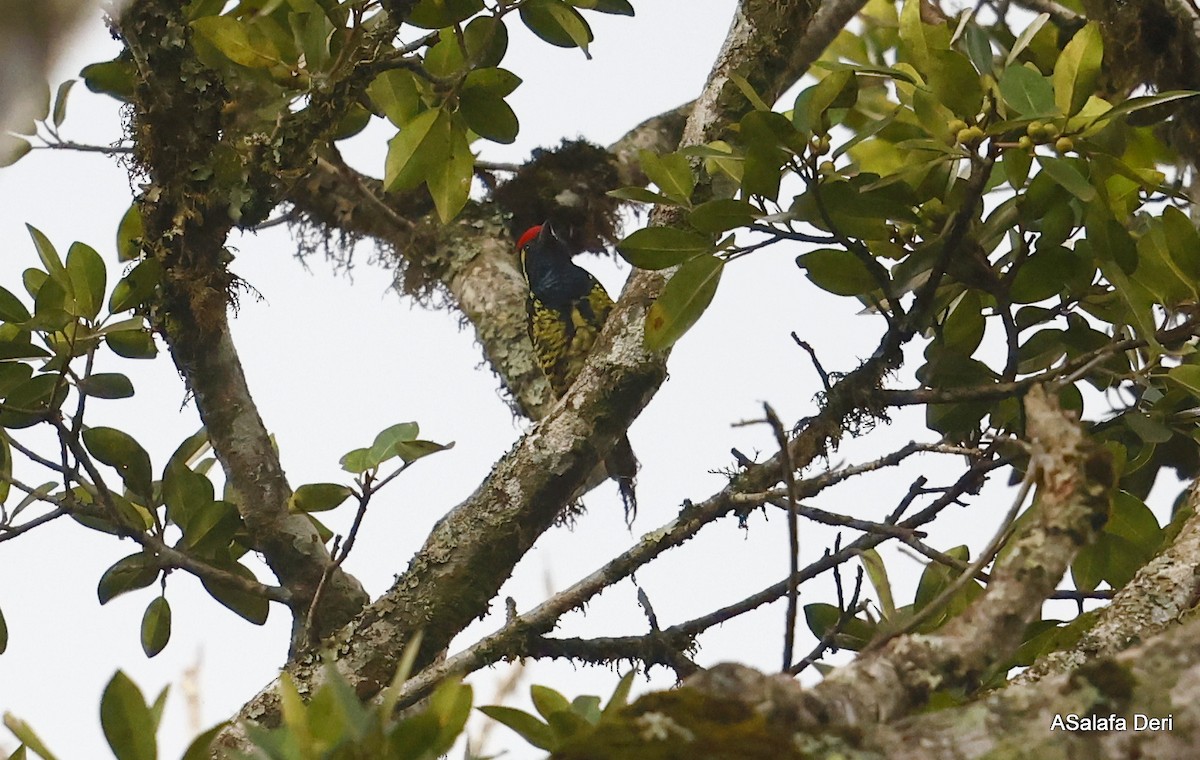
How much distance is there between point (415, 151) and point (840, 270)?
2.41 ft

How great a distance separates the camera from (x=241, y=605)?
219 centimetres

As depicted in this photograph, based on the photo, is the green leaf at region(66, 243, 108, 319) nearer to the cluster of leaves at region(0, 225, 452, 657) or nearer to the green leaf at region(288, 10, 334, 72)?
the cluster of leaves at region(0, 225, 452, 657)

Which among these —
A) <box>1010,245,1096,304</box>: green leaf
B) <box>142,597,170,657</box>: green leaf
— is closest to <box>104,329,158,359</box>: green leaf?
<box>142,597,170,657</box>: green leaf

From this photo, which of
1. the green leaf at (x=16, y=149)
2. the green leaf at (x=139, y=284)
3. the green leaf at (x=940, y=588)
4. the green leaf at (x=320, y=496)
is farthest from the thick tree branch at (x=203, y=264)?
the green leaf at (x=940, y=588)

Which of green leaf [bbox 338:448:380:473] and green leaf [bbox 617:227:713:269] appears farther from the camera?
green leaf [bbox 338:448:380:473]

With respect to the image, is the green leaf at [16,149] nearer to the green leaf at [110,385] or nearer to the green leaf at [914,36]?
the green leaf at [110,385]

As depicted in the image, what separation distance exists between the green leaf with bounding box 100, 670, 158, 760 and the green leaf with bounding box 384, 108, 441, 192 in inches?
41.9

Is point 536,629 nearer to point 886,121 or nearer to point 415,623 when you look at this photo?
point 415,623

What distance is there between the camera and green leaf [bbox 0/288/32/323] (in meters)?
1.98

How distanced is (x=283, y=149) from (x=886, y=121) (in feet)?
3.40

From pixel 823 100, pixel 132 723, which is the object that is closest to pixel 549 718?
pixel 132 723

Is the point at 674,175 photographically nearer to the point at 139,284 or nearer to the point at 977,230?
the point at 977,230

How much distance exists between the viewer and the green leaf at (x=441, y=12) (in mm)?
1831

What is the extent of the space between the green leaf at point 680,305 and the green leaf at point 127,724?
87 centimetres
